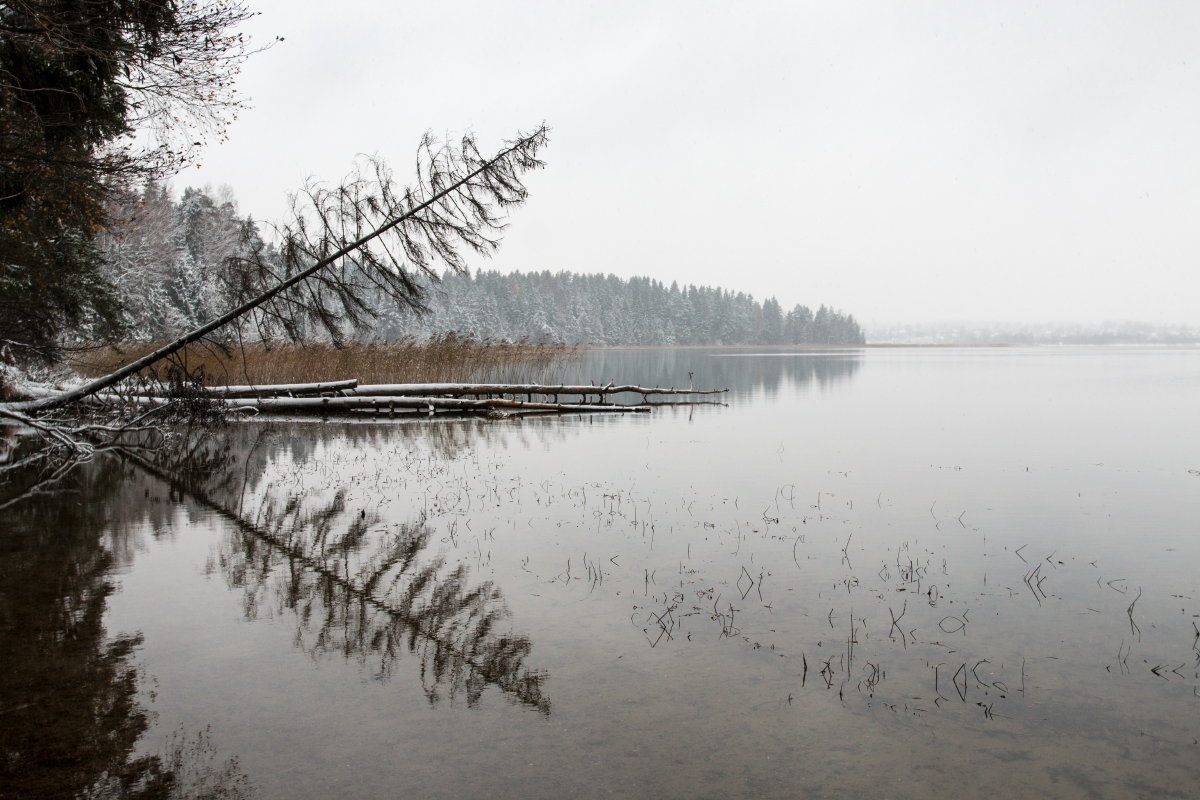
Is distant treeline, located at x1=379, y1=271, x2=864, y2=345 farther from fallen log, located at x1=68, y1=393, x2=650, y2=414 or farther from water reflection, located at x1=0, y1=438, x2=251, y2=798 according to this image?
water reflection, located at x1=0, y1=438, x2=251, y2=798

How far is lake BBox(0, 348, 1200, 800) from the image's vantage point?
436 cm

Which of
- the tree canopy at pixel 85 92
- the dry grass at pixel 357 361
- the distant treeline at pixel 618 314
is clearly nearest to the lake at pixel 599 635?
the tree canopy at pixel 85 92

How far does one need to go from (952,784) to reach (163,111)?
1055 cm

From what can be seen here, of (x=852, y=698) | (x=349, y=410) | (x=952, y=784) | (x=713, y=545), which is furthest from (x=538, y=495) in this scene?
(x=349, y=410)

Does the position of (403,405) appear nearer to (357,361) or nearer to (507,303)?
(357,361)

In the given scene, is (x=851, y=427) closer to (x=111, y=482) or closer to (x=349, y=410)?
(x=349, y=410)

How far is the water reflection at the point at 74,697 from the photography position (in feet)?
13.3

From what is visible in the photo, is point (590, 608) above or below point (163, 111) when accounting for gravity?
below

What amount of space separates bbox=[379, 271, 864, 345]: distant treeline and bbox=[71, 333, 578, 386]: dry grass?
278 feet

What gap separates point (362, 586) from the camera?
7.33 meters

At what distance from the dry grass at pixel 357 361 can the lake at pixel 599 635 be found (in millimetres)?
13621

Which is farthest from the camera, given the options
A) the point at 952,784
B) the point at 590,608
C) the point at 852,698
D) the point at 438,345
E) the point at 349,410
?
the point at 438,345

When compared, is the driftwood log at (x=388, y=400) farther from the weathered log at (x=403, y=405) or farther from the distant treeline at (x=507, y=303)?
the distant treeline at (x=507, y=303)

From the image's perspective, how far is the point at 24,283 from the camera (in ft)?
51.8
